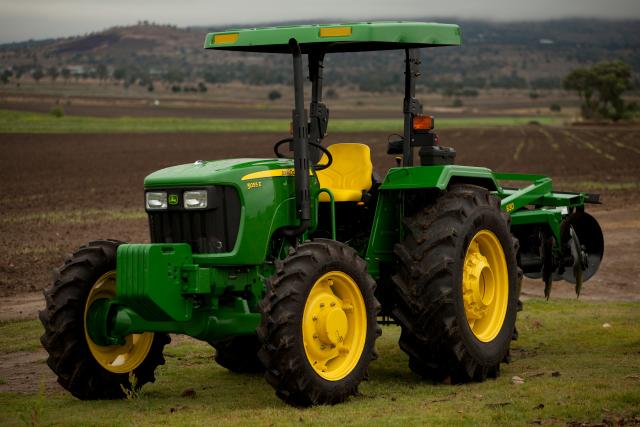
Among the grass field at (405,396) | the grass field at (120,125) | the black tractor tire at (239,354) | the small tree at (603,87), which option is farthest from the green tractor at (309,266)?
the small tree at (603,87)

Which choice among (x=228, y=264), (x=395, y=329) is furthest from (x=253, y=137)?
(x=228, y=264)

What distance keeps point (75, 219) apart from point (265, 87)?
15270 centimetres

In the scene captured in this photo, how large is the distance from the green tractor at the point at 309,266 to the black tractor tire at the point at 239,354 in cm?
93

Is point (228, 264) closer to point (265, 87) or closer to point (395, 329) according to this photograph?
point (395, 329)

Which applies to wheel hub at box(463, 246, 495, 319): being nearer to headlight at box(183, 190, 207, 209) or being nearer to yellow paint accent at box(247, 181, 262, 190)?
yellow paint accent at box(247, 181, 262, 190)

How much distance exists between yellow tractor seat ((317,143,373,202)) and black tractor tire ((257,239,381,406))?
4.43 feet

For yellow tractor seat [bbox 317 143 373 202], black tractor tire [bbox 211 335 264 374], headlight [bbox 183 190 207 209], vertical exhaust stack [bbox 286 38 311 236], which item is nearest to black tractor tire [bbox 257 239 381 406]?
vertical exhaust stack [bbox 286 38 311 236]

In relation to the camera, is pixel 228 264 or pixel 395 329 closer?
pixel 228 264

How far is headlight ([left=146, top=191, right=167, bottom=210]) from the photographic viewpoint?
867 cm

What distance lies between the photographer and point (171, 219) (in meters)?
8.69

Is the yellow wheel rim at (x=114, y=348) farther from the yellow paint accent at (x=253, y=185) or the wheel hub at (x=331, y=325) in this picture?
the wheel hub at (x=331, y=325)

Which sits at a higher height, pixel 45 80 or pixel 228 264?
pixel 228 264

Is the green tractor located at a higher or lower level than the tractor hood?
lower

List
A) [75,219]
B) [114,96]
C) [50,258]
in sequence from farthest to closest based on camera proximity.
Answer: [114,96], [75,219], [50,258]
